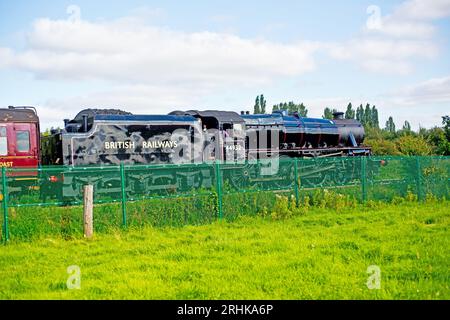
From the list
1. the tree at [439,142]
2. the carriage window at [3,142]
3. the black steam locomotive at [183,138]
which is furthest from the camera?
the tree at [439,142]

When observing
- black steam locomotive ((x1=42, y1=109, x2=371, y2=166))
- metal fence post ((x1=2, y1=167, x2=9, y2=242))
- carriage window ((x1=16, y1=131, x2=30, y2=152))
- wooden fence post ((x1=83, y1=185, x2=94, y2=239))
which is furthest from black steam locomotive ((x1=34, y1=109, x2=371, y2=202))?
wooden fence post ((x1=83, y1=185, x2=94, y2=239))

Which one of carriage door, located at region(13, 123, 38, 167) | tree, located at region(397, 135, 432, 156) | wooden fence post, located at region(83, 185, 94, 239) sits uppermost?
carriage door, located at region(13, 123, 38, 167)

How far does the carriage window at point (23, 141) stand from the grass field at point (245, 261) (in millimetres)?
8229

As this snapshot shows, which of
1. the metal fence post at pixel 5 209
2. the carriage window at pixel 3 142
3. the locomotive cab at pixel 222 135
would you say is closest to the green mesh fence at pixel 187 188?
the metal fence post at pixel 5 209

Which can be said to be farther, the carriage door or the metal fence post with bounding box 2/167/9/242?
the carriage door

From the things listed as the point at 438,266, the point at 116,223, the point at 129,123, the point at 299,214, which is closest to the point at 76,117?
the point at 129,123

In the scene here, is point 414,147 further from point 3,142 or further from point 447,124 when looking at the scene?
point 3,142

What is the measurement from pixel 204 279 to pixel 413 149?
2945cm

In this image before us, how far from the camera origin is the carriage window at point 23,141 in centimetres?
1869

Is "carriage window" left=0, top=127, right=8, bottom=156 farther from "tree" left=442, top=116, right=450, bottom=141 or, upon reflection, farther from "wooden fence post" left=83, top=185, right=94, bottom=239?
"tree" left=442, top=116, right=450, bottom=141

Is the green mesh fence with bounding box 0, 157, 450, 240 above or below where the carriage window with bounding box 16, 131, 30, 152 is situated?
below

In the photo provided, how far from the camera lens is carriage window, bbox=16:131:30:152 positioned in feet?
61.3

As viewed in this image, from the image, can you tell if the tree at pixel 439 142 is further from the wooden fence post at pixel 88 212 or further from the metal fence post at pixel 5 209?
the metal fence post at pixel 5 209
